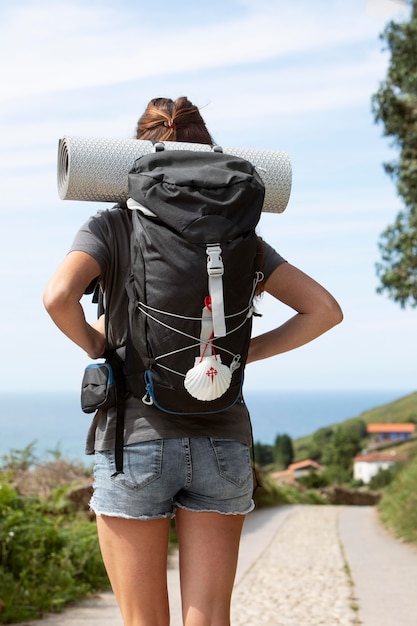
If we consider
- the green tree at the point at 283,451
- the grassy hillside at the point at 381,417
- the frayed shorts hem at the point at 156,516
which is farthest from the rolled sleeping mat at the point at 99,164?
the grassy hillside at the point at 381,417

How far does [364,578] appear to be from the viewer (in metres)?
8.15

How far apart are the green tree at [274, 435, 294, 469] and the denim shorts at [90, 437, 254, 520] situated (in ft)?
233

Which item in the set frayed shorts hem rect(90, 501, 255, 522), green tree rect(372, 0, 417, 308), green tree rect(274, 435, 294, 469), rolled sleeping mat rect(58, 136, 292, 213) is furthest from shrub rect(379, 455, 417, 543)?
green tree rect(274, 435, 294, 469)

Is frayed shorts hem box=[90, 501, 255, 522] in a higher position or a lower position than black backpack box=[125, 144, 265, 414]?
lower

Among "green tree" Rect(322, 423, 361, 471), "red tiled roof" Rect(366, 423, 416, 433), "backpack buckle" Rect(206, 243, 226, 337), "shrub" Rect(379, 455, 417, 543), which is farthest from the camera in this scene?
"red tiled roof" Rect(366, 423, 416, 433)

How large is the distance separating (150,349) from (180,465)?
1.02ft

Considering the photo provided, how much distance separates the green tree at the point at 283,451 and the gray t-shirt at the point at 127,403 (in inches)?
2799

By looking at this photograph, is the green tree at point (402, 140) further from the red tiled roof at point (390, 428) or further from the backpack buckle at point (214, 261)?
the red tiled roof at point (390, 428)

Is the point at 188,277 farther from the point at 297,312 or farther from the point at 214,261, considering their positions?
the point at 297,312

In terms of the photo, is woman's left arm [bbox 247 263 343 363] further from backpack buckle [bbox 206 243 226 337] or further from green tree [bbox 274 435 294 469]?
green tree [bbox 274 435 294 469]

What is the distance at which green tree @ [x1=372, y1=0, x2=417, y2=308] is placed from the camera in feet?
50.5

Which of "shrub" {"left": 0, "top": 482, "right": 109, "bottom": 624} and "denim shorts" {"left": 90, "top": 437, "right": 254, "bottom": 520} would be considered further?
"shrub" {"left": 0, "top": 482, "right": 109, "bottom": 624}

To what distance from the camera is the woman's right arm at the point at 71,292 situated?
2.28 m

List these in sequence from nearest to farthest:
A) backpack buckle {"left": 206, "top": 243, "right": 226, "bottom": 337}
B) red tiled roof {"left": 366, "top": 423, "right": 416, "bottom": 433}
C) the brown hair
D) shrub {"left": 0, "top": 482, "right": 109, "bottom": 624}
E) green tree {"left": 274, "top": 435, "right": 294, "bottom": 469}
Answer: backpack buckle {"left": 206, "top": 243, "right": 226, "bottom": 337}
the brown hair
shrub {"left": 0, "top": 482, "right": 109, "bottom": 624}
green tree {"left": 274, "top": 435, "right": 294, "bottom": 469}
red tiled roof {"left": 366, "top": 423, "right": 416, "bottom": 433}
